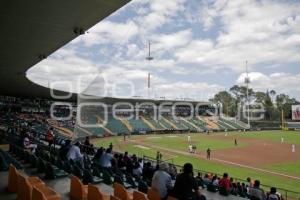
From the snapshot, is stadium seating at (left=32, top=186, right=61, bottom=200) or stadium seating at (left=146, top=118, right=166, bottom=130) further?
stadium seating at (left=146, top=118, right=166, bottom=130)

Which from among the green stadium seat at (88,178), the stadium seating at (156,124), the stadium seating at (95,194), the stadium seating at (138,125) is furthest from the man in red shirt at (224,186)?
the stadium seating at (156,124)

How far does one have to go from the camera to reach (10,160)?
12188mm

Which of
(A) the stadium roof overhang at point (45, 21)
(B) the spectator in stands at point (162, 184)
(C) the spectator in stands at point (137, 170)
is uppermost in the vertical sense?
(A) the stadium roof overhang at point (45, 21)

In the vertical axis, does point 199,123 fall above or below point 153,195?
above

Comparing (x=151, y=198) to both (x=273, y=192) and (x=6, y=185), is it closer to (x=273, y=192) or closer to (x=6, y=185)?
(x=6, y=185)

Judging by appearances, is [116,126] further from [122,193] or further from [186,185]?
[186,185]

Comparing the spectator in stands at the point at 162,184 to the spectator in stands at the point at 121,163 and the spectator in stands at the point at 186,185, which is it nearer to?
the spectator in stands at the point at 186,185

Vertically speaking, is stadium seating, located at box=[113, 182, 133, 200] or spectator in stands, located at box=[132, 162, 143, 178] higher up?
stadium seating, located at box=[113, 182, 133, 200]

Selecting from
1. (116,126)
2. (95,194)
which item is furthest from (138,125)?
(95,194)

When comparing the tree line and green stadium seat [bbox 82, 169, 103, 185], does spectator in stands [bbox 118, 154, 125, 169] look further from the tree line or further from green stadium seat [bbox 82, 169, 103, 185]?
the tree line

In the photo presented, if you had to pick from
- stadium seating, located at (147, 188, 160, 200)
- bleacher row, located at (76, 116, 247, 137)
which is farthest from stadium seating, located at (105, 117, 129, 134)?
stadium seating, located at (147, 188, 160, 200)

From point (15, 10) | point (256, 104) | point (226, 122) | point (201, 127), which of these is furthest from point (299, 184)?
point (256, 104)

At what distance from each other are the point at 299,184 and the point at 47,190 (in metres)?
18.6

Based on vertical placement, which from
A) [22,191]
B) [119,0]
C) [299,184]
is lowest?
[299,184]
